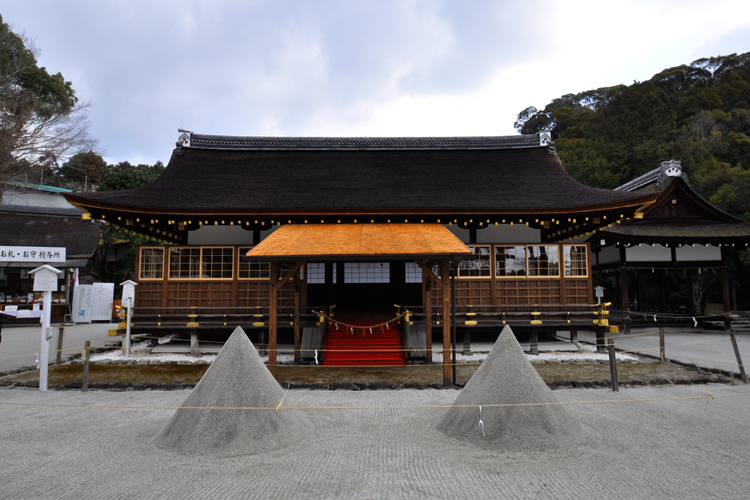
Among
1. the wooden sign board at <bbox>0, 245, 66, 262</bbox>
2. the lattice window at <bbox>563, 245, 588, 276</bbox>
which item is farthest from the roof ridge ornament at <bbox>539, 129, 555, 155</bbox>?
the wooden sign board at <bbox>0, 245, 66, 262</bbox>

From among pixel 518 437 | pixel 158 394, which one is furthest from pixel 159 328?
pixel 518 437

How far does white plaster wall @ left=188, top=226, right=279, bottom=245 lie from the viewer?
37.6ft

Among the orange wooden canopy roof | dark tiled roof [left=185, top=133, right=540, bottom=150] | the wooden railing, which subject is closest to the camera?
the orange wooden canopy roof

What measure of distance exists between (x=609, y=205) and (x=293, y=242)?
759cm

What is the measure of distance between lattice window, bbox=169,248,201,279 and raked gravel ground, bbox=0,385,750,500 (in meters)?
5.06

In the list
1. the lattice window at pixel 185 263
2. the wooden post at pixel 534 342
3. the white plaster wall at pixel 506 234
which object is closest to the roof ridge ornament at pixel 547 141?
the white plaster wall at pixel 506 234

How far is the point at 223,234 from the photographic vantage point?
1151cm

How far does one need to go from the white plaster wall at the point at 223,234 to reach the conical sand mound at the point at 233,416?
687cm

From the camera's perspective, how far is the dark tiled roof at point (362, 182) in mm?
10273

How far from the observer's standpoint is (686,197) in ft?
52.1

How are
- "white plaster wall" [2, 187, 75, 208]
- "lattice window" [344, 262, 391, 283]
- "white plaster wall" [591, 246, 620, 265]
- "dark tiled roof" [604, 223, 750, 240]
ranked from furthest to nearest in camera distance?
1. "white plaster wall" [2, 187, 75, 208]
2. "white plaster wall" [591, 246, 620, 265]
3. "dark tiled roof" [604, 223, 750, 240]
4. "lattice window" [344, 262, 391, 283]

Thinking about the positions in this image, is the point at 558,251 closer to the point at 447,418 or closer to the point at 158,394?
the point at 447,418

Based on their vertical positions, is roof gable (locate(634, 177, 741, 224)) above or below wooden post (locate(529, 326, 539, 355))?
above

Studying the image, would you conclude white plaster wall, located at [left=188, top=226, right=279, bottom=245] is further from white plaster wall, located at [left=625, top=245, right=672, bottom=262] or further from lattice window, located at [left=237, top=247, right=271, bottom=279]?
white plaster wall, located at [left=625, top=245, right=672, bottom=262]
